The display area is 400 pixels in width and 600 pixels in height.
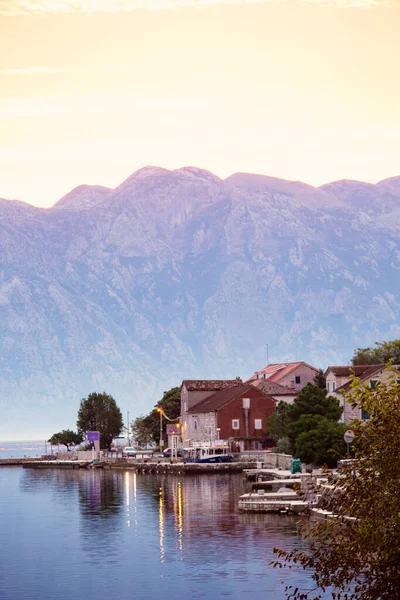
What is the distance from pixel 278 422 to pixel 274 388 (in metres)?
26.5

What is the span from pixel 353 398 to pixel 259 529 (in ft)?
155

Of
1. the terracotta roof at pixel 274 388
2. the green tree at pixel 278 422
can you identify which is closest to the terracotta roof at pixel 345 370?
the green tree at pixel 278 422

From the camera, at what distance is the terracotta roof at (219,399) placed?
548 feet

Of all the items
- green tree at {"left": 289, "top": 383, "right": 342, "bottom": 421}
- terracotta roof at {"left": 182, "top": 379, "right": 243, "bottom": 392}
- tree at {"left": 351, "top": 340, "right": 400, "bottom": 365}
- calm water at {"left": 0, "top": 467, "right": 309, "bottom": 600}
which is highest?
tree at {"left": 351, "top": 340, "right": 400, "bottom": 365}

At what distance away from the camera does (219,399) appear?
6757 inches

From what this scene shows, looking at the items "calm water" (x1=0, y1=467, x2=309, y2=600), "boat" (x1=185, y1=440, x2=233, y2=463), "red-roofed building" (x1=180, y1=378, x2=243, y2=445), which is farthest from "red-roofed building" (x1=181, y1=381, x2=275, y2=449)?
"calm water" (x1=0, y1=467, x2=309, y2=600)

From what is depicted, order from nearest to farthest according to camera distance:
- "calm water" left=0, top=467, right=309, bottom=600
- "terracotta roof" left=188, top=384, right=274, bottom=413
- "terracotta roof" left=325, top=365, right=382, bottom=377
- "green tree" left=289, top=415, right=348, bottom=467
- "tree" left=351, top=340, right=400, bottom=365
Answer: "calm water" left=0, top=467, right=309, bottom=600
"green tree" left=289, top=415, right=348, bottom=467
"terracotta roof" left=325, top=365, right=382, bottom=377
"tree" left=351, top=340, right=400, bottom=365
"terracotta roof" left=188, top=384, right=274, bottom=413

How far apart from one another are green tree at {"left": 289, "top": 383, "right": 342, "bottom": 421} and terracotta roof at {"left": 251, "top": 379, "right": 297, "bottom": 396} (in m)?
52.0

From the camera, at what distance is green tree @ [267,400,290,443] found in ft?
488

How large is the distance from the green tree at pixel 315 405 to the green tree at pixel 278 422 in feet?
77.3

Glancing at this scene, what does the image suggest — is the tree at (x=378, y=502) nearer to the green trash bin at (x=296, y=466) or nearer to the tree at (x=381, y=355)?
the green trash bin at (x=296, y=466)

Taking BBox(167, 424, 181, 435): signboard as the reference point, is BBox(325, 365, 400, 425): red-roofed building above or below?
above

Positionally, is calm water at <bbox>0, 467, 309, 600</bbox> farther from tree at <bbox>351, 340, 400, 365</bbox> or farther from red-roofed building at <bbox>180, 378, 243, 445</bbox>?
red-roofed building at <bbox>180, 378, 243, 445</bbox>

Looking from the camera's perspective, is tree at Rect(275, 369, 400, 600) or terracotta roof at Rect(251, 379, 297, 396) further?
terracotta roof at Rect(251, 379, 297, 396)
